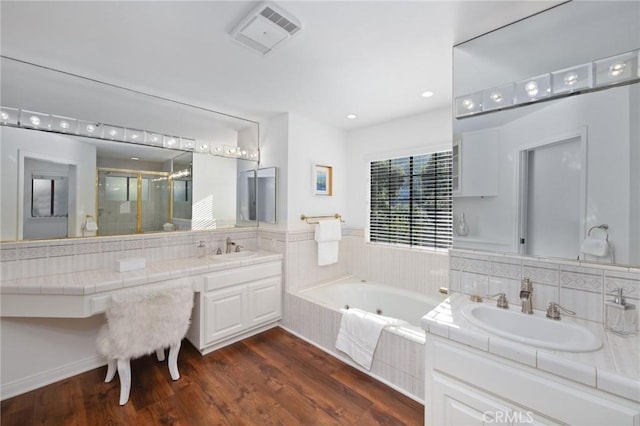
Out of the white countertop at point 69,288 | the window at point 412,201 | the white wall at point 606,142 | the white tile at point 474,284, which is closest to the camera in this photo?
the white wall at point 606,142

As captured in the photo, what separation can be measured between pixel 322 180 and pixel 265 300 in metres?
1.59

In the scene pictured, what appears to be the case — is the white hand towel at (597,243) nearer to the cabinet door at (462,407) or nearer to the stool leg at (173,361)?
the cabinet door at (462,407)

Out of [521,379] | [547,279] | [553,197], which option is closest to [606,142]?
[553,197]

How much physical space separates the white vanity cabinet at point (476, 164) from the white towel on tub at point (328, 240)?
1628 millimetres

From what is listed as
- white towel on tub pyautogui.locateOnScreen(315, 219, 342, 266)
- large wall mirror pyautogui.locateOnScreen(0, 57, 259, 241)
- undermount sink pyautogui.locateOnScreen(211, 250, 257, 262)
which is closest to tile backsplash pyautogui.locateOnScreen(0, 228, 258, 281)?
large wall mirror pyautogui.locateOnScreen(0, 57, 259, 241)

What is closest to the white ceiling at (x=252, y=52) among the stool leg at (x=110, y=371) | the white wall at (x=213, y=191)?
the white wall at (x=213, y=191)

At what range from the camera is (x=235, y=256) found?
9.78 ft

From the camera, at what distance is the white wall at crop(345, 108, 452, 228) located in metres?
2.87

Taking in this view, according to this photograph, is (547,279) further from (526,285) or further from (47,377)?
(47,377)

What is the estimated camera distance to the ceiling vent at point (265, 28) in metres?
1.45

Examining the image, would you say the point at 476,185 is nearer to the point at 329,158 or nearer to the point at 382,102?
the point at 382,102

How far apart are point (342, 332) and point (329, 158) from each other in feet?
6.90

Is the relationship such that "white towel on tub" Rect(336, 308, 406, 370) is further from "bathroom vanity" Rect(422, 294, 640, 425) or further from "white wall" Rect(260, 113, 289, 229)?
"white wall" Rect(260, 113, 289, 229)

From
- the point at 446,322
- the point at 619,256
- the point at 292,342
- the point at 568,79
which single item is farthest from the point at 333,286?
the point at 568,79
